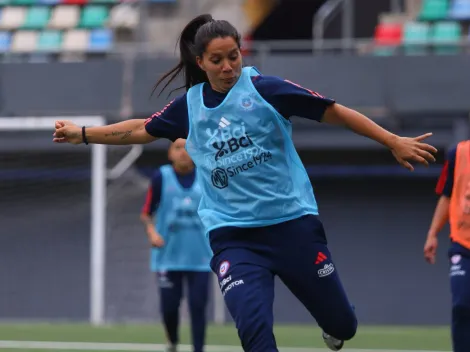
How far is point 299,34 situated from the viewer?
20703mm

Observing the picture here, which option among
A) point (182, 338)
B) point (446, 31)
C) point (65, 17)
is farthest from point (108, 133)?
point (65, 17)

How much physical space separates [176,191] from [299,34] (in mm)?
10706

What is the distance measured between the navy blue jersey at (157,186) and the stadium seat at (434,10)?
7.29 m

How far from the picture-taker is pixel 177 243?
10.4 meters

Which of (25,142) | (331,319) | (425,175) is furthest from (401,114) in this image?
(331,319)

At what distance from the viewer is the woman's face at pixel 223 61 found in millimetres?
5828

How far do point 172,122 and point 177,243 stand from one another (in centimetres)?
427

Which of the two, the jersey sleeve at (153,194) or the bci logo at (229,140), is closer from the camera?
the bci logo at (229,140)

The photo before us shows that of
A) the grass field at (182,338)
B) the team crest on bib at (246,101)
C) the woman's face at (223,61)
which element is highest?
the woman's face at (223,61)

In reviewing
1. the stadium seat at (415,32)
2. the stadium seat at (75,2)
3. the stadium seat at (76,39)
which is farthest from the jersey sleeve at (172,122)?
the stadium seat at (75,2)

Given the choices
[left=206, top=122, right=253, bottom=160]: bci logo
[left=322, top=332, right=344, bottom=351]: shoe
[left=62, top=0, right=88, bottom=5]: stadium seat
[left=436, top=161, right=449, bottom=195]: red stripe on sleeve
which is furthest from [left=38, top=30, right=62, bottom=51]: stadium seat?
[left=206, top=122, right=253, bottom=160]: bci logo

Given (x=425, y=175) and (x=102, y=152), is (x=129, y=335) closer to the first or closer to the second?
(x=102, y=152)

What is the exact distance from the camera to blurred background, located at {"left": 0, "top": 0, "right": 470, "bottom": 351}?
→ 49.4 ft

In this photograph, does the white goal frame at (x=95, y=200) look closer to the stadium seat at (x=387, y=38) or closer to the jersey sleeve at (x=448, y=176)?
the stadium seat at (x=387, y=38)
